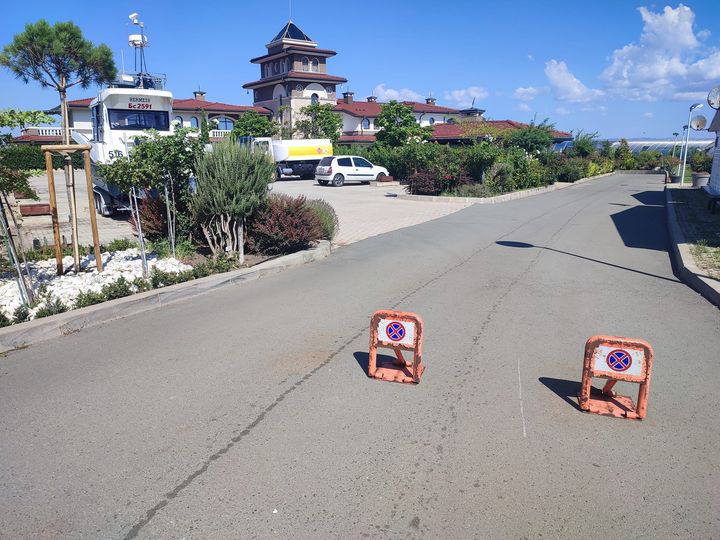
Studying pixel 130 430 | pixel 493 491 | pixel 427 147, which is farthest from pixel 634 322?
pixel 427 147

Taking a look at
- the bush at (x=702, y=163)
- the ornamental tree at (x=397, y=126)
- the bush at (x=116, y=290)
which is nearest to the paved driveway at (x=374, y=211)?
the bush at (x=116, y=290)

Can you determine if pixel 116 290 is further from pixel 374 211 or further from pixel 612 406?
pixel 374 211

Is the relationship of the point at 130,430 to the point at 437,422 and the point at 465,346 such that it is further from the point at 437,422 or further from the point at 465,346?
the point at 465,346

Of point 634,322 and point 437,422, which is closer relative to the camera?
point 437,422

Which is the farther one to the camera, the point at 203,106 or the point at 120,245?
the point at 203,106

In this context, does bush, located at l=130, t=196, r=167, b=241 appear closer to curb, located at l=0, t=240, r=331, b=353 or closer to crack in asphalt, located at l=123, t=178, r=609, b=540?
curb, located at l=0, t=240, r=331, b=353

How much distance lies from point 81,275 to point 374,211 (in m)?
12.6

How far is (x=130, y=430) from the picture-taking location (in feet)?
13.7

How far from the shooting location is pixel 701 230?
14.2m

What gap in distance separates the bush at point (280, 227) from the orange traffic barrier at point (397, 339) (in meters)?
5.56

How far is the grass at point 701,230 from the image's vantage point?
393 inches

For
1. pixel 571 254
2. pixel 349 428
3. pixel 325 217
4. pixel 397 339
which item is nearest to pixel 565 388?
pixel 397 339

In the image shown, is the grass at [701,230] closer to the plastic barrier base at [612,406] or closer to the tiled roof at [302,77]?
the plastic barrier base at [612,406]

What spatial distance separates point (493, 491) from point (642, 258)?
9477mm
